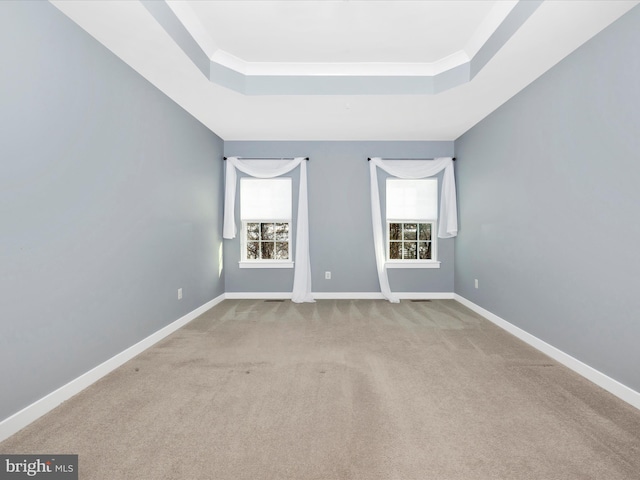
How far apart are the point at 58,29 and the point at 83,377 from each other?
7.77 feet

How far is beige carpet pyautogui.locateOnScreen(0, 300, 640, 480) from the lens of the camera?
4.69 feet

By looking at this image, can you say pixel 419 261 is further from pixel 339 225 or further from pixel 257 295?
pixel 257 295

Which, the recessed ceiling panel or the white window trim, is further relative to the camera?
the white window trim

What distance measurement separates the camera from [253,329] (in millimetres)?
3445

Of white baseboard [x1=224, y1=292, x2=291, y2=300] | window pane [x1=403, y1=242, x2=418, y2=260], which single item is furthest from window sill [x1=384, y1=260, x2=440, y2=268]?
white baseboard [x1=224, y1=292, x2=291, y2=300]

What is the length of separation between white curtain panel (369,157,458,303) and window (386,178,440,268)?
0.14 meters

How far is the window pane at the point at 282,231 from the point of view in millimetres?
4980

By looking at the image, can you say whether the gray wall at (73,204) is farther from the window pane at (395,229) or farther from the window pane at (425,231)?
the window pane at (425,231)

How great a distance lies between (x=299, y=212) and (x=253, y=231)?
0.88m

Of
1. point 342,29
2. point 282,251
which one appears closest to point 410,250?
point 282,251

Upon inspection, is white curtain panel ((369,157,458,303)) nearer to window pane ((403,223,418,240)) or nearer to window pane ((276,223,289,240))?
window pane ((403,223,418,240))

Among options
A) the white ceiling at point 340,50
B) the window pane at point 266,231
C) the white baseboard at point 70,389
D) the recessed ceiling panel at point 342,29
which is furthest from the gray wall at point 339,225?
the white baseboard at point 70,389

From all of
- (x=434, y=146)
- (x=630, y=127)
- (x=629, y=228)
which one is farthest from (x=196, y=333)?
(x=434, y=146)

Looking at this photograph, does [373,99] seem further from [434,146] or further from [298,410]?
[298,410]
